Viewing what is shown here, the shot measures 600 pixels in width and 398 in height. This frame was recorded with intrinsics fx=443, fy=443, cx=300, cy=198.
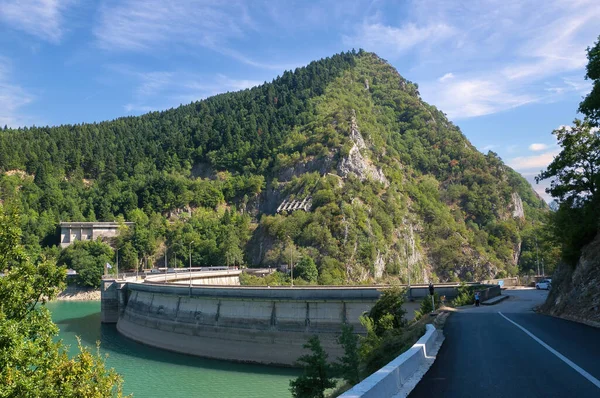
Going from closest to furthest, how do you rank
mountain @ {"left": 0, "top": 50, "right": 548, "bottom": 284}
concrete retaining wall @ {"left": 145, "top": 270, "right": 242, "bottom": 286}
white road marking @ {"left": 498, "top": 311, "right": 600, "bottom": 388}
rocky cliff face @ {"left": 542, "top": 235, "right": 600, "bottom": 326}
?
white road marking @ {"left": 498, "top": 311, "right": 600, "bottom": 388} → rocky cliff face @ {"left": 542, "top": 235, "right": 600, "bottom": 326} → concrete retaining wall @ {"left": 145, "top": 270, "right": 242, "bottom": 286} → mountain @ {"left": 0, "top": 50, "right": 548, "bottom": 284}

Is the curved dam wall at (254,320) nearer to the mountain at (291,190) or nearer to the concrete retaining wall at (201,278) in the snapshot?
the concrete retaining wall at (201,278)

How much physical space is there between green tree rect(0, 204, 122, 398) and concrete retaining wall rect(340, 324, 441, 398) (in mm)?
10121

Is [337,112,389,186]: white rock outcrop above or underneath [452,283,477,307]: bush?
above

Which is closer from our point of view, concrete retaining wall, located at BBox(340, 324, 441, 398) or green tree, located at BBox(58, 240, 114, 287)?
concrete retaining wall, located at BBox(340, 324, 441, 398)

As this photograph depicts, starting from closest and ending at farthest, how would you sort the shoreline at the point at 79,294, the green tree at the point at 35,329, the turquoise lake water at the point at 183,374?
the green tree at the point at 35,329 → the turquoise lake water at the point at 183,374 → the shoreline at the point at 79,294

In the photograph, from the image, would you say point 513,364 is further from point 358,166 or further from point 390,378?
point 358,166

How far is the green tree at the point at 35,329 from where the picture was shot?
42.9ft

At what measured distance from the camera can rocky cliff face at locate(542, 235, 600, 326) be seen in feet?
67.9

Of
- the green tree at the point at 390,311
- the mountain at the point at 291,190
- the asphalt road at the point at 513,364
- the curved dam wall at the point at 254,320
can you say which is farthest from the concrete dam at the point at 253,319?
the mountain at the point at 291,190

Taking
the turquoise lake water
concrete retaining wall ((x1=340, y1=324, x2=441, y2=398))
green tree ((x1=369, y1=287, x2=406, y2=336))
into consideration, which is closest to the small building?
the turquoise lake water

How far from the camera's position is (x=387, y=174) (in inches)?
5512

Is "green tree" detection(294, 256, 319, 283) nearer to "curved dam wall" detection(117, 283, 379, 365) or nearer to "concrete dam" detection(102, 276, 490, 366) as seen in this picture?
"concrete dam" detection(102, 276, 490, 366)

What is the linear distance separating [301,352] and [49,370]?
2785 cm

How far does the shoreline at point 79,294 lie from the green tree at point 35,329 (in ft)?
313
